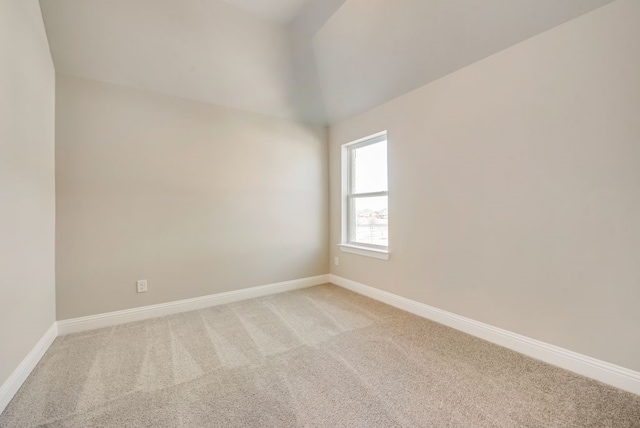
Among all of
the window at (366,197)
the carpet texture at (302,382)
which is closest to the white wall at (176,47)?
the window at (366,197)

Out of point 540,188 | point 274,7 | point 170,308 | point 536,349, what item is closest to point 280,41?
point 274,7

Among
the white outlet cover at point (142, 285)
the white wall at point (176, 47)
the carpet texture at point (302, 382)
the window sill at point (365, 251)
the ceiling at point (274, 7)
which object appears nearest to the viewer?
the carpet texture at point (302, 382)

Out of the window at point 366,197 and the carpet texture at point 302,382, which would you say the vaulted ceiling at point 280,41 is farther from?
the carpet texture at point 302,382

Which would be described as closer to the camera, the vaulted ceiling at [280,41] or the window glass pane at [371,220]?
the vaulted ceiling at [280,41]

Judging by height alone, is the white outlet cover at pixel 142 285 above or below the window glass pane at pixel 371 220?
below

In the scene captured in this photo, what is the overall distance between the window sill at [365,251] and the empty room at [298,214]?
3 cm

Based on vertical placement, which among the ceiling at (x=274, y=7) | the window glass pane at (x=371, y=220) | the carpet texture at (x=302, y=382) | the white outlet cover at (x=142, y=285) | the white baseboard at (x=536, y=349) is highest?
the ceiling at (x=274, y=7)

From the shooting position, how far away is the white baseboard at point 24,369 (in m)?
1.43

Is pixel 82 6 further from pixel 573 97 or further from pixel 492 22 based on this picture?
pixel 573 97

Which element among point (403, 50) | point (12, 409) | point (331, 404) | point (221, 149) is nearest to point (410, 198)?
point (403, 50)

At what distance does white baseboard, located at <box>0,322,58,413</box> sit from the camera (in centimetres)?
143

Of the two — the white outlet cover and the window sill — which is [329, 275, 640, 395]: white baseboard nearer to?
the window sill

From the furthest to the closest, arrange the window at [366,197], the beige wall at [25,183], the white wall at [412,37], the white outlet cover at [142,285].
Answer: the window at [366,197], the white outlet cover at [142,285], the white wall at [412,37], the beige wall at [25,183]

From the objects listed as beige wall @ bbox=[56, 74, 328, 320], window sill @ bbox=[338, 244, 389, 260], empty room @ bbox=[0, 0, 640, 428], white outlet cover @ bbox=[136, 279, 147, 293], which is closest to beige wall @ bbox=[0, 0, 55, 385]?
empty room @ bbox=[0, 0, 640, 428]
